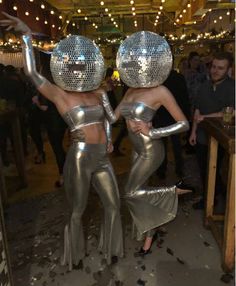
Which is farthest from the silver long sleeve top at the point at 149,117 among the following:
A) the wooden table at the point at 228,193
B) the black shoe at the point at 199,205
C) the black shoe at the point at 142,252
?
the black shoe at the point at 199,205

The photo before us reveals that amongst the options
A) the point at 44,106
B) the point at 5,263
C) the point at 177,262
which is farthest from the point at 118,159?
the point at 5,263

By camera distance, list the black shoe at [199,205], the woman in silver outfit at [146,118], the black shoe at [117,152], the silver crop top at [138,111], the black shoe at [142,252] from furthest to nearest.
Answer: the black shoe at [117,152] → the black shoe at [199,205] → the black shoe at [142,252] → the silver crop top at [138,111] → the woman in silver outfit at [146,118]

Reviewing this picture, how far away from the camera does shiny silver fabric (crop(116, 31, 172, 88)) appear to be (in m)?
1.87

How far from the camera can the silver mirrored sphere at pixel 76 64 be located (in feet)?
5.87

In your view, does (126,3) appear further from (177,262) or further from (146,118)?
(177,262)

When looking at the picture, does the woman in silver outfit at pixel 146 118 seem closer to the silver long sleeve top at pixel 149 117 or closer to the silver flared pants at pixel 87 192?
the silver long sleeve top at pixel 149 117

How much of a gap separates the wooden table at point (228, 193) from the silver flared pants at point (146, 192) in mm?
373

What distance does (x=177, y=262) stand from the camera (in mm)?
2285

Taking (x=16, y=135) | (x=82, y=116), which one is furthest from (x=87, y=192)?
(x=16, y=135)

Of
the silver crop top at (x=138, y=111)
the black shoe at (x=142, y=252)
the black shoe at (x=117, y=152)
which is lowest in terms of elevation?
the black shoe at (x=142, y=252)

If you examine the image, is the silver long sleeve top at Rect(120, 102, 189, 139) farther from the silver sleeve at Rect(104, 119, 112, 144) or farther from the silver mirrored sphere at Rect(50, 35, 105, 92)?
the silver mirrored sphere at Rect(50, 35, 105, 92)

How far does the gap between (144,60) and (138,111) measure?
320 millimetres

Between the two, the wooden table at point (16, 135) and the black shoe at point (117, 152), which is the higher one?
the wooden table at point (16, 135)

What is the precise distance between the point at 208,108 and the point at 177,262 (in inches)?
50.8
